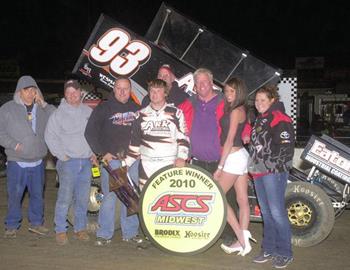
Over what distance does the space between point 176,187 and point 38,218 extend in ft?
6.77

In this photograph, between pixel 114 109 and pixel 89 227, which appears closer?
pixel 114 109

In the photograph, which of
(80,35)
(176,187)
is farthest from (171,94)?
(80,35)

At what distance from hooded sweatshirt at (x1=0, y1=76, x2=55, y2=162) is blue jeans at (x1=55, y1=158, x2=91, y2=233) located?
1.26ft

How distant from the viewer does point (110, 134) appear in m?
6.07

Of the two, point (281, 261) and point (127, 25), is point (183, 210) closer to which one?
point (281, 261)

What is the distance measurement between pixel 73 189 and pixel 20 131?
92 cm

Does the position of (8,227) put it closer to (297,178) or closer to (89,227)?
(89,227)

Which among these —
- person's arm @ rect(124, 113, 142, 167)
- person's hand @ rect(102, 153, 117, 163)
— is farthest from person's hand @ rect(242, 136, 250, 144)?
person's hand @ rect(102, 153, 117, 163)

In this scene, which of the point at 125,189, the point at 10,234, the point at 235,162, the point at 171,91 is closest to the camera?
the point at 235,162

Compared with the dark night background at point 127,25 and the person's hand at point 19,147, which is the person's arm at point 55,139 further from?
the dark night background at point 127,25

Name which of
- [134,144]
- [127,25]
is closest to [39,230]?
[134,144]

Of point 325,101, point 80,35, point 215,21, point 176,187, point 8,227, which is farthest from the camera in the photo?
point 215,21

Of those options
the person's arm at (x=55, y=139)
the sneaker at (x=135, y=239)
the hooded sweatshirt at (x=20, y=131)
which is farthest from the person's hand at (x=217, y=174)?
the hooded sweatshirt at (x=20, y=131)

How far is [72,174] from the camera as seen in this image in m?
6.25
